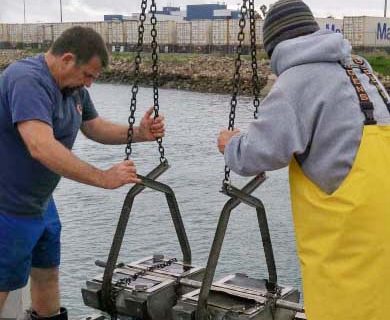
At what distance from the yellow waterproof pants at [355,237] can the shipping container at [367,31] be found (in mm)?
49332

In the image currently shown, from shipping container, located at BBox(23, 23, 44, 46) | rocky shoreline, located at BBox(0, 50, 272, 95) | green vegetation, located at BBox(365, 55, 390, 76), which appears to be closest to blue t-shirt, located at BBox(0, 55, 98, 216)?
green vegetation, located at BBox(365, 55, 390, 76)

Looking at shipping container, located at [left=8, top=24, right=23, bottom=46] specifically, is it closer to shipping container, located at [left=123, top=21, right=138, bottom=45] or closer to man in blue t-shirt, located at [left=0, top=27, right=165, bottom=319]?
shipping container, located at [left=123, top=21, right=138, bottom=45]

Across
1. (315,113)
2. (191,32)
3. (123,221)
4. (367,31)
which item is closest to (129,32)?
(191,32)

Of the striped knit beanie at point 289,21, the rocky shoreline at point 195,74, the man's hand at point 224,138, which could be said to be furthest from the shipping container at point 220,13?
the striped knit beanie at point 289,21

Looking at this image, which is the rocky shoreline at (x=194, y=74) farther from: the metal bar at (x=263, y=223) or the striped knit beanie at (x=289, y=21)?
the striped knit beanie at (x=289, y=21)

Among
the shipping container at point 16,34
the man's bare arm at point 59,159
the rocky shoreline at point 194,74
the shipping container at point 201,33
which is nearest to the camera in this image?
the man's bare arm at point 59,159

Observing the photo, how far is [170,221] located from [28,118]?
23.8ft

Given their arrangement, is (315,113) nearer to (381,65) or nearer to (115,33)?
(381,65)

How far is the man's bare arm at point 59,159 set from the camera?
339 cm

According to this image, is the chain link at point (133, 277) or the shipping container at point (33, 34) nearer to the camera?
the chain link at point (133, 277)

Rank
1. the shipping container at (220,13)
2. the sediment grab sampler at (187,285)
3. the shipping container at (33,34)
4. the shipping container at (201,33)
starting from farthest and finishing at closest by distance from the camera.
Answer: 1. the shipping container at (220,13)
2. the shipping container at (33,34)
3. the shipping container at (201,33)
4. the sediment grab sampler at (187,285)

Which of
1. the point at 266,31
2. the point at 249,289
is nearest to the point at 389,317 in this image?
the point at 266,31

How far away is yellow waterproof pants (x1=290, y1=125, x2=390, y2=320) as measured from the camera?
→ 2.66m

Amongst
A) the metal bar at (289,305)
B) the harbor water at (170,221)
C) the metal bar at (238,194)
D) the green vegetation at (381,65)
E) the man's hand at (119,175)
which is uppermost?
the man's hand at (119,175)
